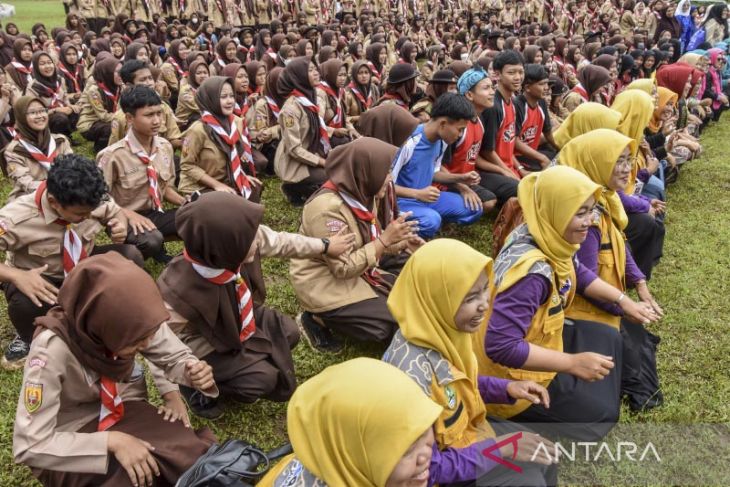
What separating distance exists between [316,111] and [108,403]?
13.6 feet

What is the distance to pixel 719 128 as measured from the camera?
920cm

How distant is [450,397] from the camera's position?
2217mm

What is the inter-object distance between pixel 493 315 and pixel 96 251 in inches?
99.5

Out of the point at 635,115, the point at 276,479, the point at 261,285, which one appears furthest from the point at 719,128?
the point at 276,479

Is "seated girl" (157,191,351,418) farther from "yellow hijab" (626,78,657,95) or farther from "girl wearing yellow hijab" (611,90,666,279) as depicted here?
"yellow hijab" (626,78,657,95)

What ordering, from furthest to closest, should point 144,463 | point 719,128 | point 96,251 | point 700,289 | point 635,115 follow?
point 719,128 → point 635,115 → point 700,289 → point 96,251 → point 144,463

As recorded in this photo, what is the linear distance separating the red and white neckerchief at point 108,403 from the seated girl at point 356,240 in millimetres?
1351

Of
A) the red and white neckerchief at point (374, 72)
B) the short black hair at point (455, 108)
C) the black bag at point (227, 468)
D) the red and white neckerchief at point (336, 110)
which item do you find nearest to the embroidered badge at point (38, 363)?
the black bag at point (227, 468)

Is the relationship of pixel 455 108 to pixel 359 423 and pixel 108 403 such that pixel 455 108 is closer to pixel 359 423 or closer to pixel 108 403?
pixel 108 403

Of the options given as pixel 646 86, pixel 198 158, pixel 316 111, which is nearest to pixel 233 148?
pixel 198 158

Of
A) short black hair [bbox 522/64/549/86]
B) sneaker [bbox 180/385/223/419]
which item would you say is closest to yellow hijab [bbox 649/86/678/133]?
short black hair [bbox 522/64/549/86]

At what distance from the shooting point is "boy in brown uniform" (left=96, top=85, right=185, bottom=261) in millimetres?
4191

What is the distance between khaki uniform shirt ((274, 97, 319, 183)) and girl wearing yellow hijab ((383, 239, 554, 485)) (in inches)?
141

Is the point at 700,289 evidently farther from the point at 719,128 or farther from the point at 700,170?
the point at 719,128
